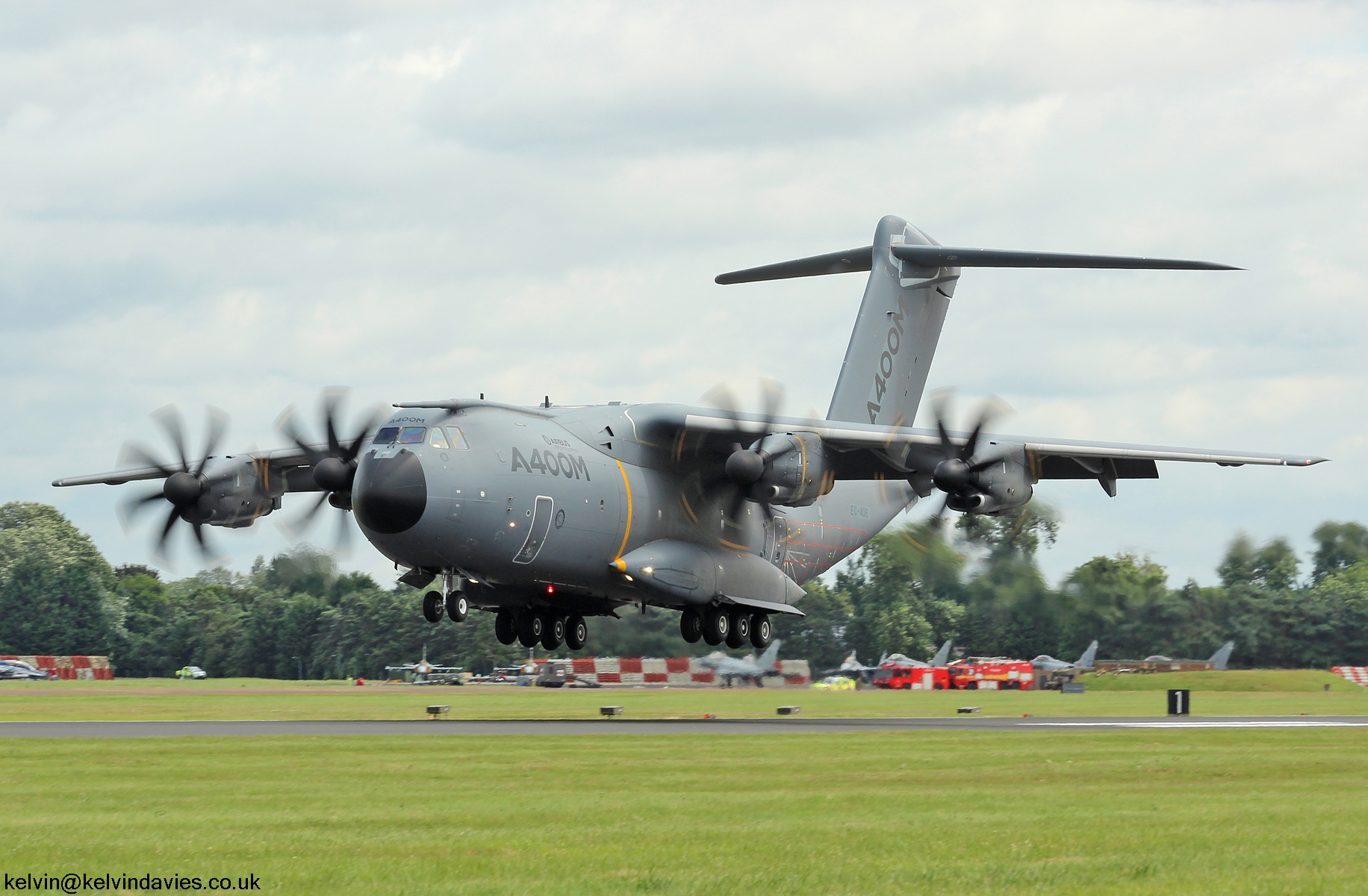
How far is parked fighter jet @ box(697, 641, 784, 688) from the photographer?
62906mm

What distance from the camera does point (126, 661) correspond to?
103 metres

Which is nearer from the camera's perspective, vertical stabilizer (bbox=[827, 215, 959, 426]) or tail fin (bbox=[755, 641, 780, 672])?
vertical stabilizer (bbox=[827, 215, 959, 426])

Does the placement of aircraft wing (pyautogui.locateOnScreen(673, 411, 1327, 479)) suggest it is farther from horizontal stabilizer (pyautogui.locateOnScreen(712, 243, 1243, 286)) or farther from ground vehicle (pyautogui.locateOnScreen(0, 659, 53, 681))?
ground vehicle (pyautogui.locateOnScreen(0, 659, 53, 681))

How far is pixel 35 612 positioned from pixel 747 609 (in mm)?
81996

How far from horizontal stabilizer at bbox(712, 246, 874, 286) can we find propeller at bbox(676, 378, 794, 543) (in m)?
6.06

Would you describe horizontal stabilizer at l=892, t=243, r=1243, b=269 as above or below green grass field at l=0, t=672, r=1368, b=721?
above

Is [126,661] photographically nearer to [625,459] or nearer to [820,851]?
[625,459]

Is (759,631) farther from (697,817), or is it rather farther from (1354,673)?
(1354,673)

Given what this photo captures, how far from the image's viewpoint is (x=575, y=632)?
34.6 metres

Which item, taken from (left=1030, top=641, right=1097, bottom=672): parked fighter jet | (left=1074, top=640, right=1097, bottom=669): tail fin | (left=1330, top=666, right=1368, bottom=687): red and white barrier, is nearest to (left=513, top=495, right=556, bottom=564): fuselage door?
(left=1074, top=640, right=1097, bottom=669): tail fin

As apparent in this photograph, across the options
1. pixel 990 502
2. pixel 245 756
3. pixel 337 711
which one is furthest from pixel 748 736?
pixel 337 711

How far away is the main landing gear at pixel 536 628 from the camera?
33.9 metres

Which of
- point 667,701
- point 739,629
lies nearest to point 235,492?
point 739,629

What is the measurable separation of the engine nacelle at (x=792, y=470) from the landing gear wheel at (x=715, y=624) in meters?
3.74
